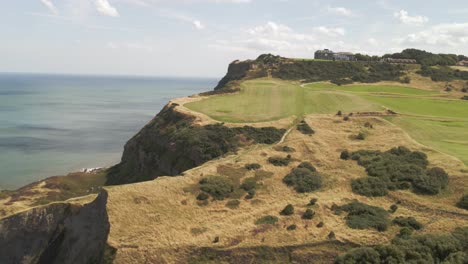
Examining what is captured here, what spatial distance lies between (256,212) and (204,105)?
38629 millimetres

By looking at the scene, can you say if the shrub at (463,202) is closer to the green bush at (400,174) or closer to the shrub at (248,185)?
the green bush at (400,174)

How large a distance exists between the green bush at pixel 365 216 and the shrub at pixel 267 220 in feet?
17.2

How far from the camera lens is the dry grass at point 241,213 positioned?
87.8 ft

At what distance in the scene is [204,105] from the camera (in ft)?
221

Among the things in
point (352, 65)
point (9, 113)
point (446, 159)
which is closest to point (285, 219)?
point (446, 159)

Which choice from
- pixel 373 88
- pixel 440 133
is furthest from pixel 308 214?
pixel 373 88

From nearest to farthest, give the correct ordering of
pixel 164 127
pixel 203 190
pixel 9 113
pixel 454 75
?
pixel 203 190
pixel 164 127
pixel 454 75
pixel 9 113

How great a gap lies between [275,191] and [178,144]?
21.2m

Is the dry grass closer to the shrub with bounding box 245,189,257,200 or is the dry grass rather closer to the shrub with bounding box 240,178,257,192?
the shrub with bounding box 245,189,257,200

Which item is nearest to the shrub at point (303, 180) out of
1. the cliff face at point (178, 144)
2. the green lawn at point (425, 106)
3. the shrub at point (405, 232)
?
the shrub at point (405, 232)

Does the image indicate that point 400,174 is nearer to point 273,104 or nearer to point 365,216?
point 365,216

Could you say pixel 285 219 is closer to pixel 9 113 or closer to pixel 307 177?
pixel 307 177

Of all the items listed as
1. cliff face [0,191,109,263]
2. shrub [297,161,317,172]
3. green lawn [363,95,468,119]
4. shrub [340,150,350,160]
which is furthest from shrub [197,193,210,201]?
green lawn [363,95,468,119]

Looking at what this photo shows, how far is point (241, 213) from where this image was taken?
30875 millimetres
